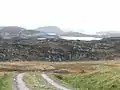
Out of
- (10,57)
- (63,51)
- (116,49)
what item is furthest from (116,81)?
(116,49)

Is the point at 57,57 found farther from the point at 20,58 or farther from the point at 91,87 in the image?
the point at 91,87

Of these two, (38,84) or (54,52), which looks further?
(54,52)

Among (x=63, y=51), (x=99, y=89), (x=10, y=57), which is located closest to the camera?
(x=99, y=89)

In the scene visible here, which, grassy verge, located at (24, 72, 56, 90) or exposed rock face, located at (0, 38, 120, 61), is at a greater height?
grassy verge, located at (24, 72, 56, 90)

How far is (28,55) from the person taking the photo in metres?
165

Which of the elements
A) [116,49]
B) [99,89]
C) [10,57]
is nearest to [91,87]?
[99,89]

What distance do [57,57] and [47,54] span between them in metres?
5.44

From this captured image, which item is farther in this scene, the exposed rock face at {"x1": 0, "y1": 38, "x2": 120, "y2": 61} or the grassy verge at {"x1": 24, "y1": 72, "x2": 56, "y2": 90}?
the exposed rock face at {"x1": 0, "y1": 38, "x2": 120, "y2": 61}

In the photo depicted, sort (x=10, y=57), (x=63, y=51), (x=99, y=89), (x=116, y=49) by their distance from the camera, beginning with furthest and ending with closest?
(x=116, y=49), (x=63, y=51), (x=10, y=57), (x=99, y=89)

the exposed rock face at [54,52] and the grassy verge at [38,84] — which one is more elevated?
the grassy verge at [38,84]

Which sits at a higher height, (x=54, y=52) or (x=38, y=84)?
(x=38, y=84)

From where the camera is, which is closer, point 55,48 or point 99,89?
point 99,89

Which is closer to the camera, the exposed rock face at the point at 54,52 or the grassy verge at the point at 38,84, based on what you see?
the grassy verge at the point at 38,84

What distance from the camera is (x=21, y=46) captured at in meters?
178
